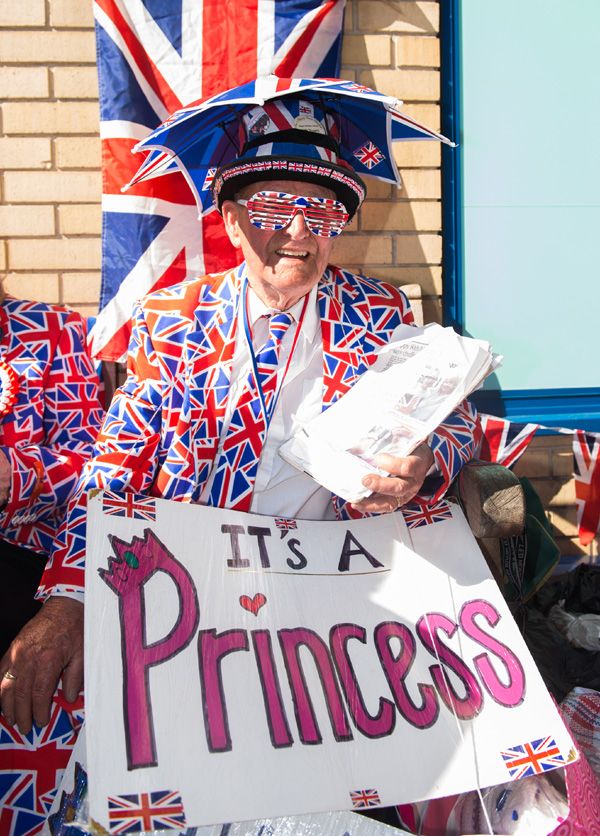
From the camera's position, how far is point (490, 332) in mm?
3316

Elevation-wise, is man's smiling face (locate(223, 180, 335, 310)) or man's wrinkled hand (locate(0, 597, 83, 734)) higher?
man's smiling face (locate(223, 180, 335, 310))

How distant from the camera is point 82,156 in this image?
9.61 feet

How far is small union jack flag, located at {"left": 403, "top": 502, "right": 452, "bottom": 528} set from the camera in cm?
198

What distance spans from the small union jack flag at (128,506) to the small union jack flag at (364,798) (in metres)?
0.77

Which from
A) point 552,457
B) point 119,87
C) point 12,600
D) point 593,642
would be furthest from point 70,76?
point 593,642

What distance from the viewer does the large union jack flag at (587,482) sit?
10.3 feet

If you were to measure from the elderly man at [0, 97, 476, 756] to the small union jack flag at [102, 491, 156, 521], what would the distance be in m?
0.20

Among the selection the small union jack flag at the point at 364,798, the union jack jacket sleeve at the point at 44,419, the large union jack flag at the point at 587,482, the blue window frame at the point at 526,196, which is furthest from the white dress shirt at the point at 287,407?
the large union jack flag at the point at 587,482

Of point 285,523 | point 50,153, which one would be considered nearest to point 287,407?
point 285,523

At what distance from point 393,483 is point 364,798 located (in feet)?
2.22

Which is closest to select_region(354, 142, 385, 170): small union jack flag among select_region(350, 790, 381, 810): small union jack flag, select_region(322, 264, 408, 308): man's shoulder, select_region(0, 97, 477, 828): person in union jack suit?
select_region(0, 97, 477, 828): person in union jack suit

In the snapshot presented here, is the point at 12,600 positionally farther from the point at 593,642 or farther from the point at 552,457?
the point at 552,457

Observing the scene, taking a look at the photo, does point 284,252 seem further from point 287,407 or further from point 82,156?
point 82,156

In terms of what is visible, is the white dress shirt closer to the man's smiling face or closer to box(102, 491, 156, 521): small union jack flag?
the man's smiling face
